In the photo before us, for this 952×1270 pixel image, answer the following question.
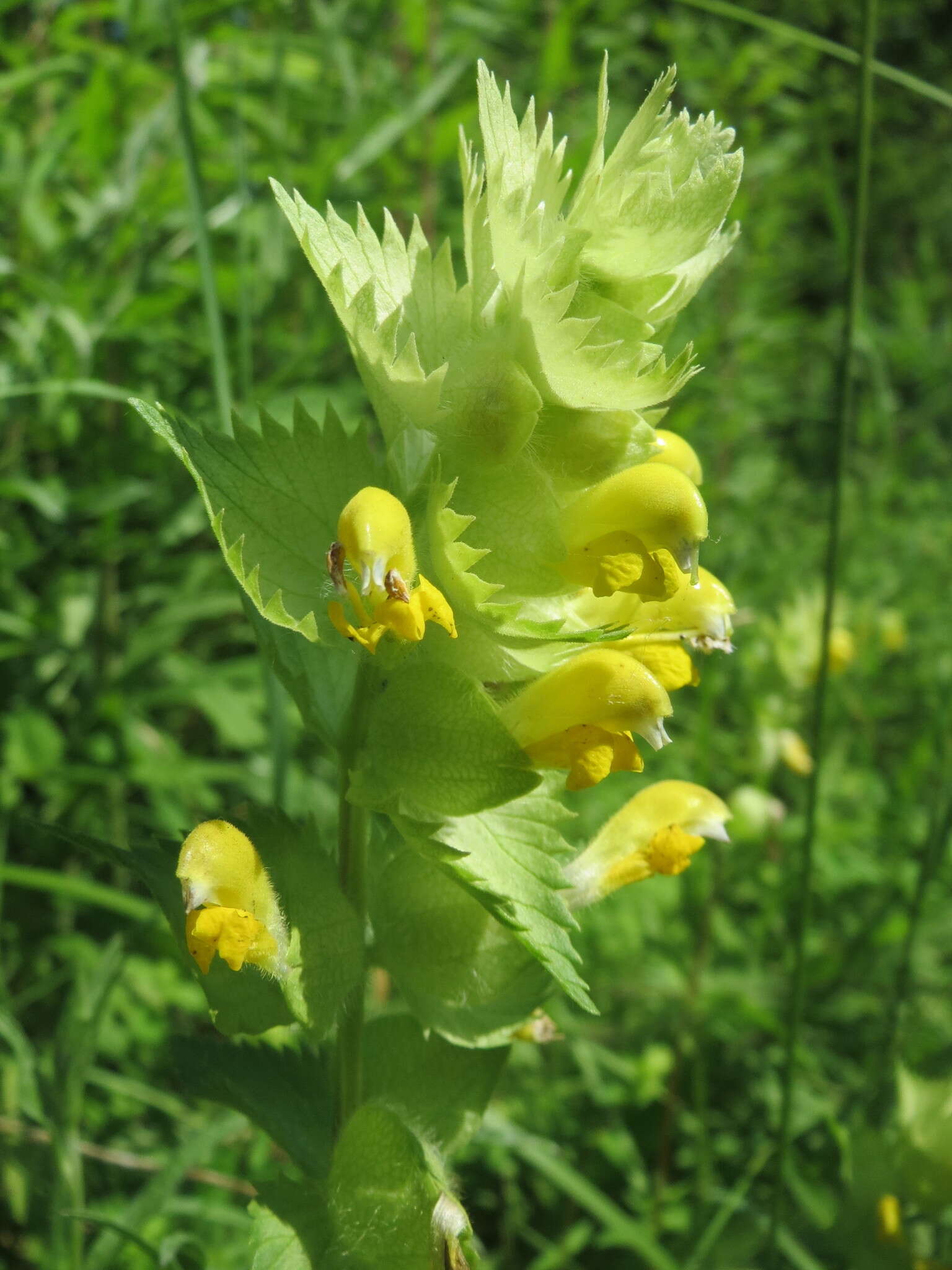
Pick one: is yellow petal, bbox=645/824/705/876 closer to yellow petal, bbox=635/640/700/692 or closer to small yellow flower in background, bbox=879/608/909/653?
yellow petal, bbox=635/640/700/692

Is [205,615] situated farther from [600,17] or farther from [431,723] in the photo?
[600,17]

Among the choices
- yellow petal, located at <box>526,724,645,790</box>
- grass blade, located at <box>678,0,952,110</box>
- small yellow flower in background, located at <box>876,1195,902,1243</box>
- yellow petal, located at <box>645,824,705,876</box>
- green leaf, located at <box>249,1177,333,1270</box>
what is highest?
grass blade, located at <box>678,0,952,110</box>

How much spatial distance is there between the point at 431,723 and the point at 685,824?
0.35 m

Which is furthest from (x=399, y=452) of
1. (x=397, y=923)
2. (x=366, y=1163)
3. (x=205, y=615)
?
(x=205, y=615)

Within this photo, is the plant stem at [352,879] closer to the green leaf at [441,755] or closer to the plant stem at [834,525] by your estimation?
the green leaf at [441,755]

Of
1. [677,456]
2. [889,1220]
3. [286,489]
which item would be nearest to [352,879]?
[286,489]

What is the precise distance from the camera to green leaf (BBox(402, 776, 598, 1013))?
732 millimetres

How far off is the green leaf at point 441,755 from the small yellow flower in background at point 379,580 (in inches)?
3.4

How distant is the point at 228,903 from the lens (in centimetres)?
76

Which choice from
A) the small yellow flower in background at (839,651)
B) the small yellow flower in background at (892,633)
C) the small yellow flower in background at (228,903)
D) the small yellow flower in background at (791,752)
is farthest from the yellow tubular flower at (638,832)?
the small yellow flower in background at (892,633)

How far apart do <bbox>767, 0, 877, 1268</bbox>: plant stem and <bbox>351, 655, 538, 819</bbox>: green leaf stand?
420 mm

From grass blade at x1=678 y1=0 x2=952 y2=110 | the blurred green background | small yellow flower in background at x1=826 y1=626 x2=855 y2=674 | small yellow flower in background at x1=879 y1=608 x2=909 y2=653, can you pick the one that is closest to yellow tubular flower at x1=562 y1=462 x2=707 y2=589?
the blurred green background

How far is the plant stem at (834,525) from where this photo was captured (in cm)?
107

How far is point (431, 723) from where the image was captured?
81 cm
